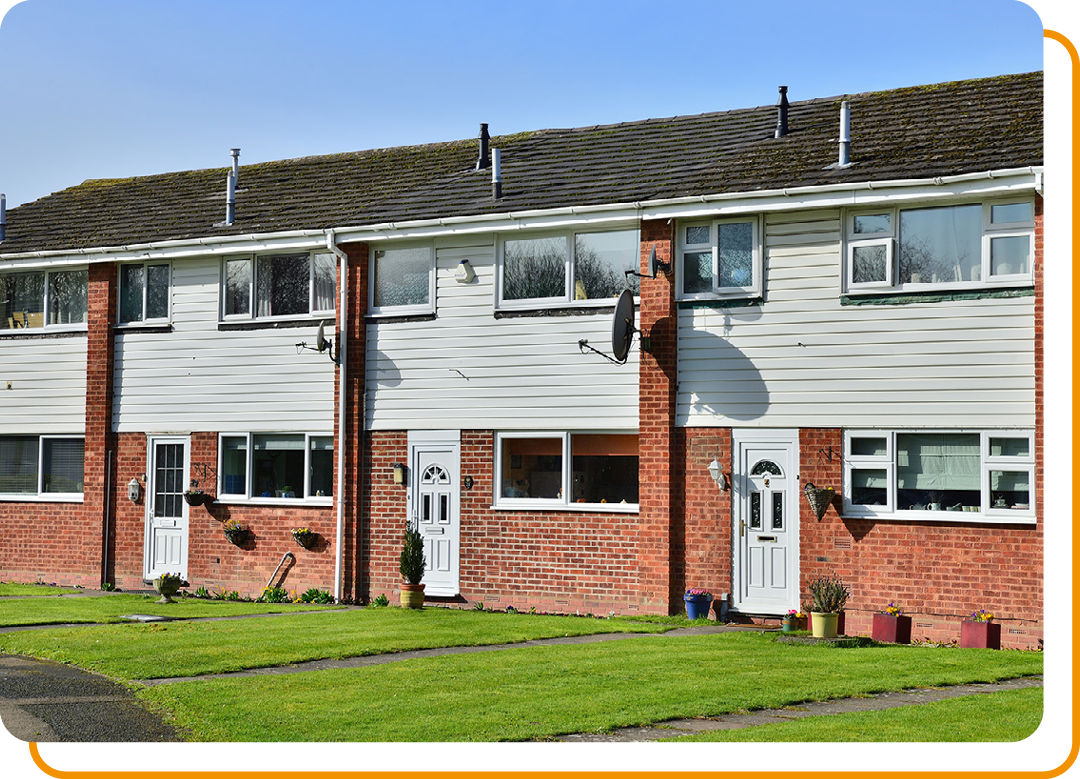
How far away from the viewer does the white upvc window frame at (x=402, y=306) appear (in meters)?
18.4

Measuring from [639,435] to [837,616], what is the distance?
12.0 ft

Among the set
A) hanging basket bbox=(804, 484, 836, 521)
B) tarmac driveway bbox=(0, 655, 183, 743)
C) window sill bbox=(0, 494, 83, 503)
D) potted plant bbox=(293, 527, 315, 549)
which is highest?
hanging basket bbox=(804, 484, 836, 521)

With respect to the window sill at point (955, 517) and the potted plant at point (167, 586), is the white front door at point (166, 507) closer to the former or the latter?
the potted plant at point (167, 586)

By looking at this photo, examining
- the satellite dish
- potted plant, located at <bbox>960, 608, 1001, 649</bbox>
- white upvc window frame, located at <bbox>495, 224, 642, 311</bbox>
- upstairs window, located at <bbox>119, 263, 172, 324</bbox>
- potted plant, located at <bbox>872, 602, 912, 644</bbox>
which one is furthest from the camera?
upstairs window, located at <bbox>119, 263, 172, 324</bbox>

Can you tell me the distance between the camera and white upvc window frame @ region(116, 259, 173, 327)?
66.9ft

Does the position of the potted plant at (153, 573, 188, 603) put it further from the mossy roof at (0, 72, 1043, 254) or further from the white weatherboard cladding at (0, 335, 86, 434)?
the mossy roof at (0, 72, 1043, 254)

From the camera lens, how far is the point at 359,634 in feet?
46.4

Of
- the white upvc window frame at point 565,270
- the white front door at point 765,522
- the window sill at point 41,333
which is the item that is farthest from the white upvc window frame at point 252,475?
the white front door at point 765,522

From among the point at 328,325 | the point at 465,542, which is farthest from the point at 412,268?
the point at 465,542

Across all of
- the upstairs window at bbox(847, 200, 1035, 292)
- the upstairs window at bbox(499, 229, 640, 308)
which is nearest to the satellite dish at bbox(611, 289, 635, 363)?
the upstairs window at bbox(499, 229, 640, 308)

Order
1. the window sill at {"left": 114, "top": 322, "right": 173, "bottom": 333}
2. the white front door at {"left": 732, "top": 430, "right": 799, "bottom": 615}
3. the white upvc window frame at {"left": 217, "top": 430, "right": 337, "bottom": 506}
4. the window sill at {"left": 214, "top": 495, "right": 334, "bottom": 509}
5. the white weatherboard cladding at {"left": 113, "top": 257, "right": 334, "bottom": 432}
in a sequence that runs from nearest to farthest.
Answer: the white front door at {"left": 732, "top": 430, "right": 799, "bottom": 615} < the window sill at {"left": 214, "top": 495, "right": 334, "bottom": 509} < the white upvc window frame at {"left": 217, "top": 430, "right": 337, "bottom": 506} < the white weatherboard cladding at {"left": 113, "top": 257, "right": 334, "bottom": 432} < the window sill at {"left": 114, "top": 322, "right": 173, "bottom": 333}

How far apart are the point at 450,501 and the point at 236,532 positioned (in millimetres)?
3669

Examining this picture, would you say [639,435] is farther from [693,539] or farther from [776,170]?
[776,170]

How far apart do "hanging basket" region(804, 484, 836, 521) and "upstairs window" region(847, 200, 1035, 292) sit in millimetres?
2456
